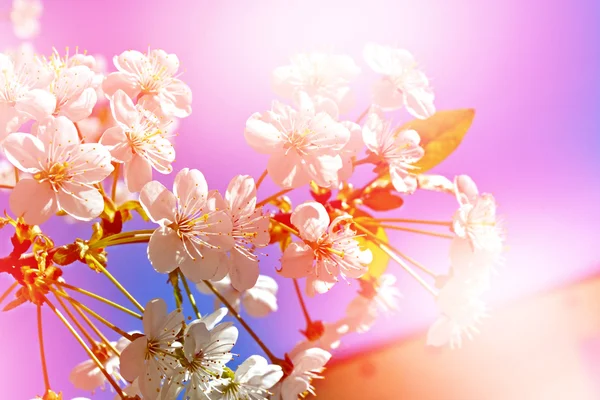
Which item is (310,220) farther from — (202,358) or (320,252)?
(202,358)

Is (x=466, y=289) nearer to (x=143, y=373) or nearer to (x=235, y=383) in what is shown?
(x=235, y=383)

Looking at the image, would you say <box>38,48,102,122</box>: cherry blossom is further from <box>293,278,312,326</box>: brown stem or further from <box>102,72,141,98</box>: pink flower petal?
<box>293,278,312,326</box>: brown stem

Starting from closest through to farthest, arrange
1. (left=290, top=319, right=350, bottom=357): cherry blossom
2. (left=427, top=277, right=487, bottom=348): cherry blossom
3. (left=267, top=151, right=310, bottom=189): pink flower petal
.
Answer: (left=267, top=151, right=310, bottom=189): pink flower petal < (left=427, top=277, right=487, bottom=348): cherry blossom < (left=290, top=319, right=350, bottom=357): cherry blossom

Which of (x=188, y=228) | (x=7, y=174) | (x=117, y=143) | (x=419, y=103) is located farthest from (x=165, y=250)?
(x=7, y=174)

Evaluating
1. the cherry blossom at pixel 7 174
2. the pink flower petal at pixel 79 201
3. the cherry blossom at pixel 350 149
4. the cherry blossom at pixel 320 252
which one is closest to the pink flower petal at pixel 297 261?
the cherry blossom at pixel 320 252

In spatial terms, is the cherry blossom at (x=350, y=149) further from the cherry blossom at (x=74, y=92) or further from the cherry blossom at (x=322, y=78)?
the cherry blossom at (x=74, y=92)

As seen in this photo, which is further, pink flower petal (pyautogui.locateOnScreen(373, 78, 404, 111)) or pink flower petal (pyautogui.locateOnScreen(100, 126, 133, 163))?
pink flower petal (pyautogui.locateOnScreen(373, 78, 404, 111))

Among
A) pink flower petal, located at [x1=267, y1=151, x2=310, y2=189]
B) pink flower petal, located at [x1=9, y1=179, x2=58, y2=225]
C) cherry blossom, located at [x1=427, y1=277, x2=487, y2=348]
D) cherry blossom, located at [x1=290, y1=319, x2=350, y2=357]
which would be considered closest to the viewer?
pink flower petal, located at [x1=9, y1=179, x2=58, y2=225]

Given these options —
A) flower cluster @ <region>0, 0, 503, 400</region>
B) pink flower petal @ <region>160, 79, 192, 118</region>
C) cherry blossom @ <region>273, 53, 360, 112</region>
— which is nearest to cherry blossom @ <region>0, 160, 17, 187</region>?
flower cluster @ <region>0, 0, 503, 400</region>

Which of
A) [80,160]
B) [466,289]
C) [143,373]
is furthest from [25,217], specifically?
[466,289]

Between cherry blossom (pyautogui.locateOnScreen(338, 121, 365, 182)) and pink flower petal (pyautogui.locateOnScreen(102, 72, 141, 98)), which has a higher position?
pink flower petal (pyautogui.locateOnScreen(102, 72, 141, 98))
